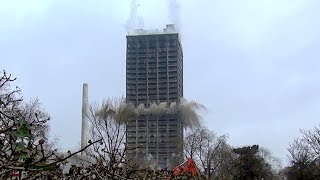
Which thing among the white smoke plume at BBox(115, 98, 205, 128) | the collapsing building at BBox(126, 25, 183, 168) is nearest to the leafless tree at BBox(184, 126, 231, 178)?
the white smoke plume at BBox(115, 98, 205, 128)

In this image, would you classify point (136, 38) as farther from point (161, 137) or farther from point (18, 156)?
point (18, 156)

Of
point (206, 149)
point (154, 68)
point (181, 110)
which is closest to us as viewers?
point (206, 149)

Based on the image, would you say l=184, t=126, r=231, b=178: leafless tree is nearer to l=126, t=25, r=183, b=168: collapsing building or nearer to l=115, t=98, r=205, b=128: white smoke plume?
l=115, t=98, r=205, b=128: white smoke plume

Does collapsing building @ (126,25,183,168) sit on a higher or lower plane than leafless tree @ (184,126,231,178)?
higher

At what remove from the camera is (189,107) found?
63.2 m

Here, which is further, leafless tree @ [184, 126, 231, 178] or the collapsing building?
the collapsing building

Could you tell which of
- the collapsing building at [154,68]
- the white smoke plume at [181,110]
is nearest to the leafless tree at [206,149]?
the white smoke plume at [181,110]

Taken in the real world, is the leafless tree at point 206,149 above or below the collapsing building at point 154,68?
below

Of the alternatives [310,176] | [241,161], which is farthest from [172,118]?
[310,176]

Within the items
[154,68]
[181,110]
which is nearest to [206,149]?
[181,110]

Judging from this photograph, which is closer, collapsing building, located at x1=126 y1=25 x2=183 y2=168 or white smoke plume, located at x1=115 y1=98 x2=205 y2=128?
white smoke plume, located at x1=115 y1=98 x2=205 y2=128

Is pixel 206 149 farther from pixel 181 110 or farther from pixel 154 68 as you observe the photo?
pixel 154 68

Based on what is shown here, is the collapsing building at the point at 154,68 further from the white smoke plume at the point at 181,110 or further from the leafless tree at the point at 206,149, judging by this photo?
the leafless tree at the point at 206,149

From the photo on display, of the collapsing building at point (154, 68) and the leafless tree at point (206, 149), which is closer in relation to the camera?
the leafless tree at point (206, 149)
